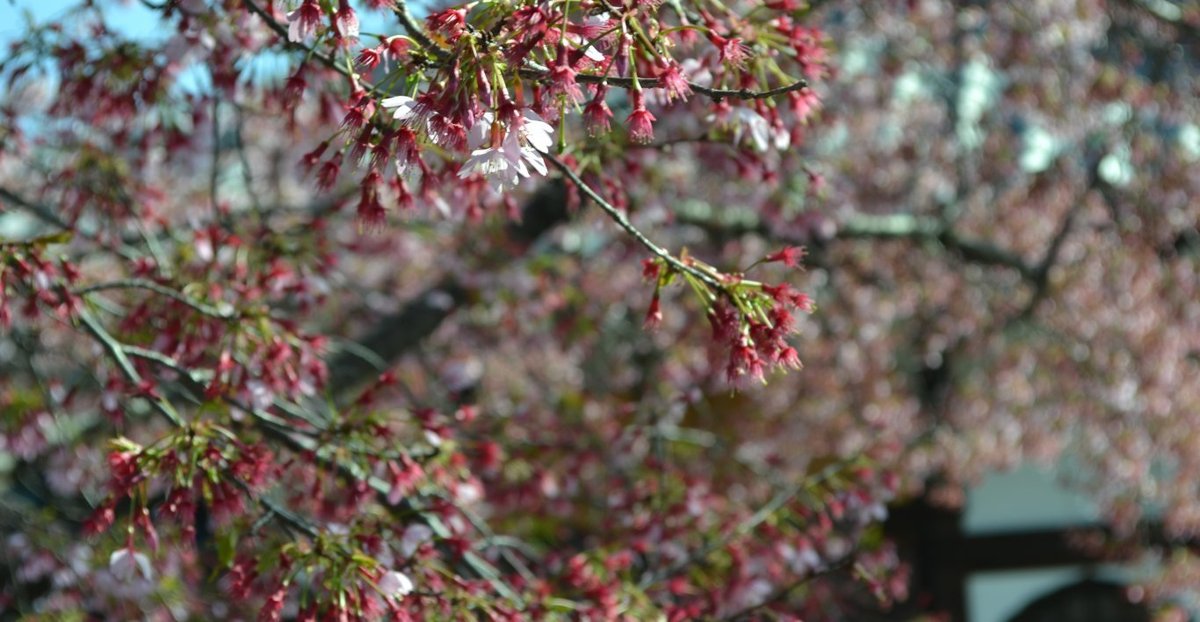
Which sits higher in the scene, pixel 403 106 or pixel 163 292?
pixel 403 106

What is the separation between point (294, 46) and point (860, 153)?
17.5 ft

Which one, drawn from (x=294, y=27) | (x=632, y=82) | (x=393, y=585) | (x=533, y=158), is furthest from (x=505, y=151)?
(x=393, y=585)

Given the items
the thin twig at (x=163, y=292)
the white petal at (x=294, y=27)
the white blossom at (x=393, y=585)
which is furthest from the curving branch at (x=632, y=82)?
the thin twig at (x=163, y=292)

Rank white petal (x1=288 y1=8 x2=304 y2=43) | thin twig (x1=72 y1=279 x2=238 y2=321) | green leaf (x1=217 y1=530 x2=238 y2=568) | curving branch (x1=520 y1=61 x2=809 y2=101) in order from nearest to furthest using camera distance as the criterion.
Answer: curving branch (x1=520 y1=61 x2=809 y2=101)
white petal (x1=288 y1=8 x2=304 y2=43)
green leaf (x1=217 y1=530 x2=238 y2=568)
thin twig (x1=72 y1=279 x2=238 y2=321)

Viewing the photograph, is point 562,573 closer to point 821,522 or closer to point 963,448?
point 821,522

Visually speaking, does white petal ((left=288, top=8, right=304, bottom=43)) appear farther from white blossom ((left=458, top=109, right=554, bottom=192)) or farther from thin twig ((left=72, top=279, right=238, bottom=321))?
thin twig ((left=72, top=279, right=238, bottom=321))

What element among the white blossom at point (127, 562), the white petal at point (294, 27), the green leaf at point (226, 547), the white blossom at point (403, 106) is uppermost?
the white petal at point (294, 27)

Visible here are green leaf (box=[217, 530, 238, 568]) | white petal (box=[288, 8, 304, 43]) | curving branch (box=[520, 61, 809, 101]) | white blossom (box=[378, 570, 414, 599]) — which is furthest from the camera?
green leaf (box=[217, 530, 238, 568])

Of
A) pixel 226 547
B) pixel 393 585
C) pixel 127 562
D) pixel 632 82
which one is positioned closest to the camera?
pixel 632 82

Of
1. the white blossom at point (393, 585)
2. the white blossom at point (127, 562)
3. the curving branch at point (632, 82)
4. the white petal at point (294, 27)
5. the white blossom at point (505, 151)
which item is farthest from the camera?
the white blossom at point (127, 562)

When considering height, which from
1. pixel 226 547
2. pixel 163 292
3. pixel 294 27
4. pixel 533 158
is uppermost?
pixel 294 27

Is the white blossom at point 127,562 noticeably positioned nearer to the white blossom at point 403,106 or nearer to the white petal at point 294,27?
the white petal at point 294,27

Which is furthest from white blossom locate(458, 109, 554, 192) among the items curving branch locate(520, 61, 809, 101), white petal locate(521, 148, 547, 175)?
curving branch locate(520, 61, 809, 101)

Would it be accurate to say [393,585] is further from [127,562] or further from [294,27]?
[294,27]
